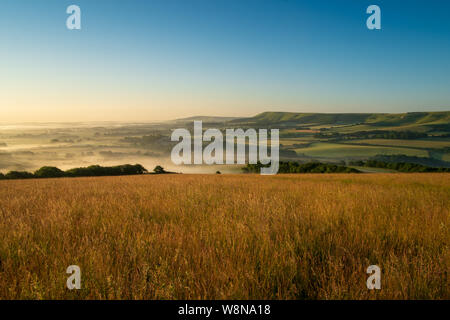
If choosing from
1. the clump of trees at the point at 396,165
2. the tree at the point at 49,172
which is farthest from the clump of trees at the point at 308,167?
the tree at the point at 49,172

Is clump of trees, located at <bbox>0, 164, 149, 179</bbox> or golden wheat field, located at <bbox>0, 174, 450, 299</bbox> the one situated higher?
golden wheat field, located at <bbox>0, 174, 450, 299</bbox>

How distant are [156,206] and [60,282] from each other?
11.5 feet

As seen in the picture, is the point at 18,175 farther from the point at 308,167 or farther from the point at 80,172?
the point at 308,167

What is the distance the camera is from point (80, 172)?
1743 inches

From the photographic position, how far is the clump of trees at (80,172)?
39941mm

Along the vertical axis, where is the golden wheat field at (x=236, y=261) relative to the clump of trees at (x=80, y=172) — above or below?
above

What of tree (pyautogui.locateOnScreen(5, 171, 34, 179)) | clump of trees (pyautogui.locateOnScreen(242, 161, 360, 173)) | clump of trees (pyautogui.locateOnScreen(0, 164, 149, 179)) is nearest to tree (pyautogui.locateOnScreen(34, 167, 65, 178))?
clump of trees (pyautogui.locateOnScreen(0, 164, 149, 179))

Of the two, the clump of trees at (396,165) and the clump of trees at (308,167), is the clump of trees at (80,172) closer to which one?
the clump of trees at (308,167)

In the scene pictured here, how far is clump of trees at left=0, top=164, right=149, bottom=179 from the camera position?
39941 mm

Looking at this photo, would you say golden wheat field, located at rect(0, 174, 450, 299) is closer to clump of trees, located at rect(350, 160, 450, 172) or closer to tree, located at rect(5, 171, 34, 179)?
tree, located at rect(5, 171, 34, 179)

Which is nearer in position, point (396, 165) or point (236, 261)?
point (236, 261)

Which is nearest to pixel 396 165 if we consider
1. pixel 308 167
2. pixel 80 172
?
pixel 308 167
